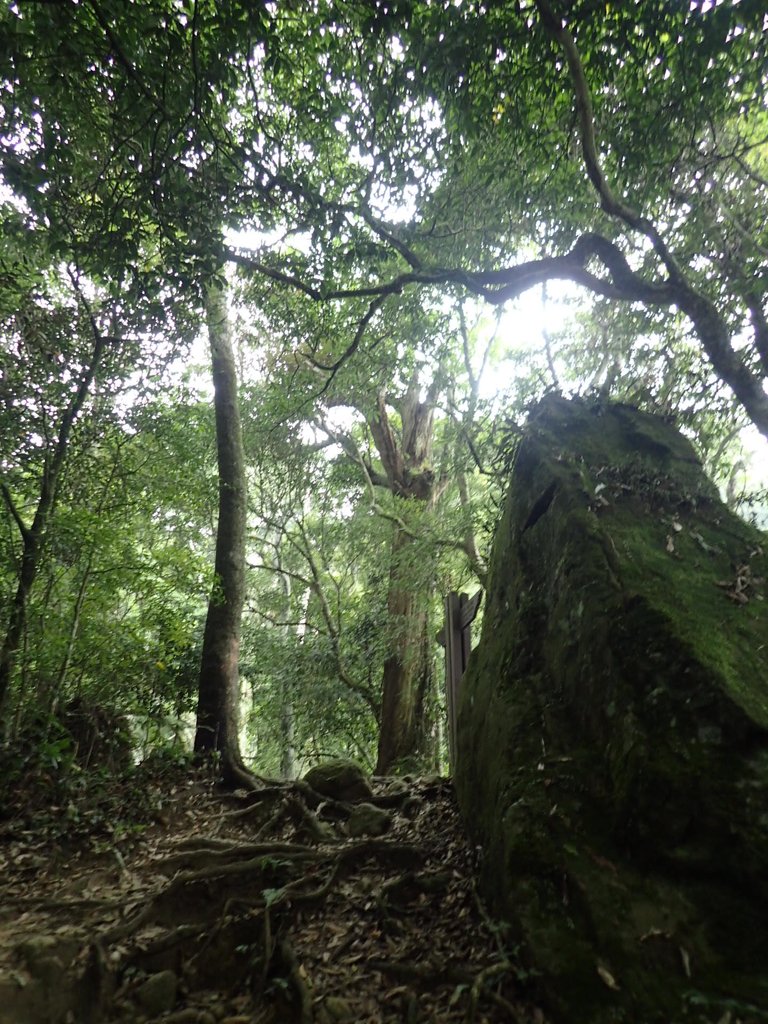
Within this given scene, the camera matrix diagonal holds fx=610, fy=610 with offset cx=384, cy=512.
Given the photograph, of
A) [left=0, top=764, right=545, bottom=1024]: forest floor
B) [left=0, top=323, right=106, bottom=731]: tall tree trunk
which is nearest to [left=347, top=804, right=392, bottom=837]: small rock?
[left=0, top=764, right=545, bottom=1024]: forest floor

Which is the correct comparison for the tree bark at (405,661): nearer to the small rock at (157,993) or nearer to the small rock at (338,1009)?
the small rock at (157,993)

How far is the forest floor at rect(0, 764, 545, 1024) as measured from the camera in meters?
3.33

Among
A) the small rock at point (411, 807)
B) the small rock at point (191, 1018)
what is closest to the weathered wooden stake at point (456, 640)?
the small rock at point (411, 807)

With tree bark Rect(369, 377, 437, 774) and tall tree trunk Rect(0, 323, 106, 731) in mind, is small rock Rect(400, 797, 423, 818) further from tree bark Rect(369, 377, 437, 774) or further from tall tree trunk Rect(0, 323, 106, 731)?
tree bark Rect(369, 377, 437, 774)

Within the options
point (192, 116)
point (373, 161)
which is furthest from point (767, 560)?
point (373, 161)

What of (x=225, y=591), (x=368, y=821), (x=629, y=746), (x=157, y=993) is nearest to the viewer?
(x=629, y=746)

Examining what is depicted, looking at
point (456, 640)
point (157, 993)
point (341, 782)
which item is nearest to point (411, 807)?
point (341, 782)

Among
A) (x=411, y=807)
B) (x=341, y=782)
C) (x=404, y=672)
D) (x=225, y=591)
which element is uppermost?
(x=225, y=591)

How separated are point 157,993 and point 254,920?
2.17 feet

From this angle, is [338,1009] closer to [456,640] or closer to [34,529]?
[456,640]

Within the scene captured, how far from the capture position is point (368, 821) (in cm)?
553

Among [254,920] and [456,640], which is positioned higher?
[456,640]

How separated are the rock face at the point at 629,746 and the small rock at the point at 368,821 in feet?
2.98

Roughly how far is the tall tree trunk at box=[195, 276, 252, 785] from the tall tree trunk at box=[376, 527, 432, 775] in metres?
3.56
